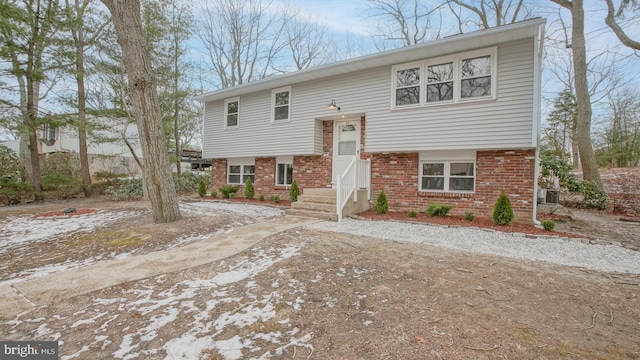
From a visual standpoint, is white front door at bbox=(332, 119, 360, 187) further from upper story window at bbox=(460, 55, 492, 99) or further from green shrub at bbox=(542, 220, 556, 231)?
green shrub at bbox=(542, 220, 556, 231)

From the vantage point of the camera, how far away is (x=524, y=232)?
17.9ft

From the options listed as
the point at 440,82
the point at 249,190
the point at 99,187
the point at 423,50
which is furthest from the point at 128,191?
the point at 440,82

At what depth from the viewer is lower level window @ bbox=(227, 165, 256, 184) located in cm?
1131

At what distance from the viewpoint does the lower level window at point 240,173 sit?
11312 millimetres

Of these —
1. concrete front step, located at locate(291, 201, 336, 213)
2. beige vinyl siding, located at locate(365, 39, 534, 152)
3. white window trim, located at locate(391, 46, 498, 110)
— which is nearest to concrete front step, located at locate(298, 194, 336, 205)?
Answer: concrete front step, located at locate(291, 201, 336, 213)

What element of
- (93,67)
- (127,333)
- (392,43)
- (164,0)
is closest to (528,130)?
(127,333)

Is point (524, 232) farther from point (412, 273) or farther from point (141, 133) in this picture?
point (141, 133)

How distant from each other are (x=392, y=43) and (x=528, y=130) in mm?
12438

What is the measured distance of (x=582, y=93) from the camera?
10102 mm

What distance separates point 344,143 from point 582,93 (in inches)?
368

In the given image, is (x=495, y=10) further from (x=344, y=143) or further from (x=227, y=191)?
(x=227, y=191)

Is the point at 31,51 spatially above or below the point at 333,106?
above

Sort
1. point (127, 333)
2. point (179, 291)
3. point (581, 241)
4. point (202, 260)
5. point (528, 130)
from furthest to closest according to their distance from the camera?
point (528, 130), point (581, 241), point (202, 260), point (179, 291), point (127, 333)

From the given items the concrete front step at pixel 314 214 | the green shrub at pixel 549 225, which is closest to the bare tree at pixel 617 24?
the green shrub at pixel 549 225
